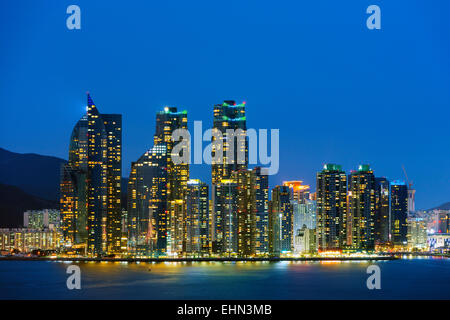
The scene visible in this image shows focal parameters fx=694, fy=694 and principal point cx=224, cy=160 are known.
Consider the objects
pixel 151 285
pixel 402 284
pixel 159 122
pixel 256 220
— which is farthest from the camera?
pixel 159 122

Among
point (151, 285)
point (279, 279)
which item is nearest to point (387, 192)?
point (279, 279)

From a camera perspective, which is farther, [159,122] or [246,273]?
[159,122]

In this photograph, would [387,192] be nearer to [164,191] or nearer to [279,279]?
[164,191]

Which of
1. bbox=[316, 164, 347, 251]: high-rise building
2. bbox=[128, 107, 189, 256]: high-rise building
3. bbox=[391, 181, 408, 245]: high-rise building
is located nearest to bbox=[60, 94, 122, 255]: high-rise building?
bbox=[128, 107, 189, 256]: high-rise building

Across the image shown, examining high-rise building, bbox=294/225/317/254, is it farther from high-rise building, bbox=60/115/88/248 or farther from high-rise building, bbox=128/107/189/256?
high-rise building, bbox=60/115/88/248

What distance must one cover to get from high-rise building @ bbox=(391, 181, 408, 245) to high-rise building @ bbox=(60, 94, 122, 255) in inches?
3195

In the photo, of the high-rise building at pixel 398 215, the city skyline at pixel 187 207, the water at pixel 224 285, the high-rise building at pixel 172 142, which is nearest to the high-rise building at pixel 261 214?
the city skyline at pixel 187 207

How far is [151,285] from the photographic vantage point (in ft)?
273

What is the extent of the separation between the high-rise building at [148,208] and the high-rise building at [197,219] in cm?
549

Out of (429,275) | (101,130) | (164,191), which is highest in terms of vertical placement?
(101,130)

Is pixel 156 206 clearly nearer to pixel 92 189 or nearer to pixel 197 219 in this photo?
pixel 197 219

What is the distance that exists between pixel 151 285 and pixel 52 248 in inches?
3771

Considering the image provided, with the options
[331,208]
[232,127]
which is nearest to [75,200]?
[232,127]

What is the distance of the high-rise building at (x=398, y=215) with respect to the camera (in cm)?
19712
